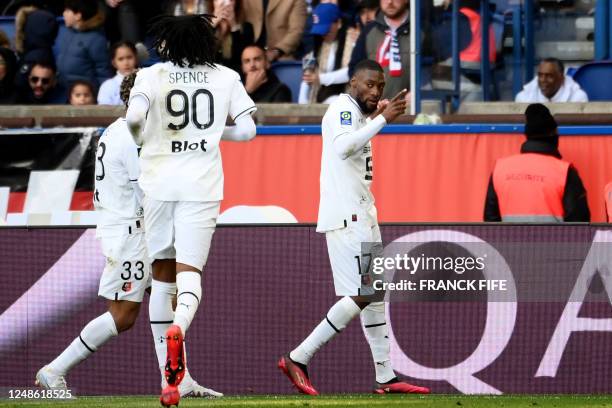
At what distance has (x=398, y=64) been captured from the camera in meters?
14.1

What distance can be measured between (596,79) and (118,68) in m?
4.53

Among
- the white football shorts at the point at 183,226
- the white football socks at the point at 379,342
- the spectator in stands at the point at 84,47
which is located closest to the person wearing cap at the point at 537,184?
the white football socks at the point at 379,342

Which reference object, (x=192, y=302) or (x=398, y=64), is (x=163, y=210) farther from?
(x=398, y=64)

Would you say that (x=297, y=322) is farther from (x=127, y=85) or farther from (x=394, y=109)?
(x=127, y=85)

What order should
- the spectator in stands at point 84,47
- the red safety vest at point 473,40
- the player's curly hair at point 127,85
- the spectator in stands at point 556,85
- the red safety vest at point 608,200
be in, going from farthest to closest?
the spectator in stands at point 84,47 → the red safety vest at point 473,40 → the spectator in stands at point 556,85 → the red safety vest at point 608,200 → the player's curly hair at point 127,85

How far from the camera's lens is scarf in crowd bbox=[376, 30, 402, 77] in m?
14.1

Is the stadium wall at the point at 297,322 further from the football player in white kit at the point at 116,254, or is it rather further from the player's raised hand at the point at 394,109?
the player's raised hand at the point at 394,109

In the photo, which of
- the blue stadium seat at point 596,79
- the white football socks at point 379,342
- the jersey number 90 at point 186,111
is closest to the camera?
the jersey number 90 at point 186,111

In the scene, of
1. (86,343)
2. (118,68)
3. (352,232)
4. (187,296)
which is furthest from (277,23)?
(187,296)

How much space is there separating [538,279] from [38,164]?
5.19m

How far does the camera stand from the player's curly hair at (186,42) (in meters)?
8.55

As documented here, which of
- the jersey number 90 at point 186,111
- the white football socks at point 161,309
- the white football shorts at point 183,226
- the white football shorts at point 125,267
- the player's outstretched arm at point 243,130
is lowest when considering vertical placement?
the white football socks at point 161,309

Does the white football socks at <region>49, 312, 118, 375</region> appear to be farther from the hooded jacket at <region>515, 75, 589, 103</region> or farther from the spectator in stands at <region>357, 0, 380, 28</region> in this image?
the spectator in stands at <region>357, 0, 380, 28</region>

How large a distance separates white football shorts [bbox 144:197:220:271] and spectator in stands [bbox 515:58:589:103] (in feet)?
20.3
